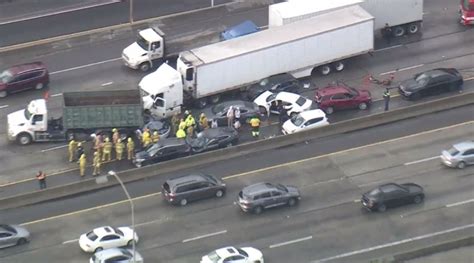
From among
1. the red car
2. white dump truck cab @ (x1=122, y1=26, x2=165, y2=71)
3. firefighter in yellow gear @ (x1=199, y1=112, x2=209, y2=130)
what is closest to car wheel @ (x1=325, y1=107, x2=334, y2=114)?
the red car

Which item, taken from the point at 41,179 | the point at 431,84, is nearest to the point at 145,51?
the point at 41,179

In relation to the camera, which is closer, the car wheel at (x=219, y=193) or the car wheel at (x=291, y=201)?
the car wheel at (x=291, y=201)

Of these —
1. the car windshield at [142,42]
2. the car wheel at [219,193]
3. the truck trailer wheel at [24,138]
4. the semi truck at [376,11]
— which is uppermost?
the semi truck at [376,11]

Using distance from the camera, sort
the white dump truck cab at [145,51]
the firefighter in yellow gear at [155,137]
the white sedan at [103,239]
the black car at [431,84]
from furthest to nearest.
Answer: the white dump truck cab at [145,51]
the black car at [431,84]
the firefighter in yellow gear at [155,137]
the white sedan at [103,239]

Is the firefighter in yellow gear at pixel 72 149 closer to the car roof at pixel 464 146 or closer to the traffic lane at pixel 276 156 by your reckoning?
the traffic lane at pixel 276 156

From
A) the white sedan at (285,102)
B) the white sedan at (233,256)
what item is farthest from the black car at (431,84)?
the white sedan at (233,256)

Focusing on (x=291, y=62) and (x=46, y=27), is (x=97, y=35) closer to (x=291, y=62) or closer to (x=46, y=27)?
(x=46, y=27)

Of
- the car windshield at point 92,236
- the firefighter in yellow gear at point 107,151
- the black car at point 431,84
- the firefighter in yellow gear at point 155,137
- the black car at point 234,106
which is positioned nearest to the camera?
the car windshield at point 92,236

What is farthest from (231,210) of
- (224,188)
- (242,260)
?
(242,260)
